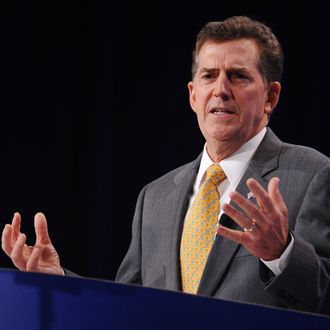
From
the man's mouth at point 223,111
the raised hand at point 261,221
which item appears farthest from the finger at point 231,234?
the man's mouth at point 223,111

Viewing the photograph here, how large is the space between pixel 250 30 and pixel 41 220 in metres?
0.77

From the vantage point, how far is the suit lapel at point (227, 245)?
1.54 m

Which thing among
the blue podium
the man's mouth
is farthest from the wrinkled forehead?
the blue podium

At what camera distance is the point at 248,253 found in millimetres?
1543

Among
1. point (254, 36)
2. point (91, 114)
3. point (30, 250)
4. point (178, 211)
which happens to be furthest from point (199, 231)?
point (91, 114)

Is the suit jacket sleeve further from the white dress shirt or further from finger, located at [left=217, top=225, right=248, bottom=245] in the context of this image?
finger, located at [left=217, top=225, right=248, bottom=245]

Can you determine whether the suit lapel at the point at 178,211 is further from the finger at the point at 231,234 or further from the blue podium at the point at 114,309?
the blue podium at the point at 114,309

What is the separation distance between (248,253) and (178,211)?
0.90 ft

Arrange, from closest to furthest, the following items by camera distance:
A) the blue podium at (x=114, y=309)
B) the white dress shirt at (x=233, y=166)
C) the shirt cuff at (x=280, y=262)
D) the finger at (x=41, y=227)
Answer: the blue podium at (x=114, y=309) < the shirt cuff at (x=280, y=262) < the finger at (x=41, y=227) < the white dress shirt at (x=233, y=166)

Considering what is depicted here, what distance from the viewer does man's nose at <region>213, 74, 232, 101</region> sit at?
1710 millimetres

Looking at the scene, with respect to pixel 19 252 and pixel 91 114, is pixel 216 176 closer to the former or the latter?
pixel 19 252

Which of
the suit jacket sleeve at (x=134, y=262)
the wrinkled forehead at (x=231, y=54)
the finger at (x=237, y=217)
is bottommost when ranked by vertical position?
the suit jacket sleeve at (x=134, y=262)

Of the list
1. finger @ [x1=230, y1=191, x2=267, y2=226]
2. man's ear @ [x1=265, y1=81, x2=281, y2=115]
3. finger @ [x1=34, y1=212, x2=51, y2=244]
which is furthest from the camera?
man's ear @ [x1=265, y1=81, x2=281, y2=115]

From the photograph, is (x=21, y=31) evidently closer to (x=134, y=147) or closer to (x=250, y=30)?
(x=134, y=147)
